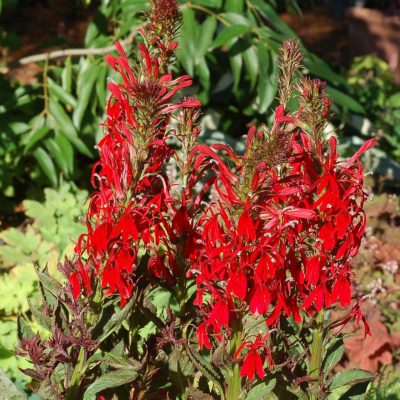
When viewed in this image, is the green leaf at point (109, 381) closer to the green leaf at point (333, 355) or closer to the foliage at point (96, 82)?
the green leaf at point (333, 355)

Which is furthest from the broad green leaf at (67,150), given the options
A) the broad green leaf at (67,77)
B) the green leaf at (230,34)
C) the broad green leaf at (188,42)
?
the green leaf at (230,34)

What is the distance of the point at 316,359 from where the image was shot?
1.70 m

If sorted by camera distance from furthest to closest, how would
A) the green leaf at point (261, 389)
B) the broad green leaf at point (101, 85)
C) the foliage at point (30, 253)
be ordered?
the broad green leaf at point (101, 85) < the foliage at point (30, 253) < the green leaf at point (261, 389)

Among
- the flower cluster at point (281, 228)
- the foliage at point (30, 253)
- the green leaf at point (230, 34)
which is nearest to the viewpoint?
the flower cluster at point (281, 228)

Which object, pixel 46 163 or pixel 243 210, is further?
pixel 46 163

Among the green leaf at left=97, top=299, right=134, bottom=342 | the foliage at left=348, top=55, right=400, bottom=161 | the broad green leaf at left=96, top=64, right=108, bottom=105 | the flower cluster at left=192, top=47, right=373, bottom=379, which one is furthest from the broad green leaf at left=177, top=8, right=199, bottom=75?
the foliage at left=348, top=55, right=400, bottom=161

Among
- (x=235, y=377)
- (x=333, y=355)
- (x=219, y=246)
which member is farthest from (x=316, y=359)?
(x=219, y=246)

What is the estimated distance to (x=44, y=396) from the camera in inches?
65.2

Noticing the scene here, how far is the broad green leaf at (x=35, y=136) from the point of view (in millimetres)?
3586

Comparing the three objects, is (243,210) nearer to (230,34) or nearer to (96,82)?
(230,34)

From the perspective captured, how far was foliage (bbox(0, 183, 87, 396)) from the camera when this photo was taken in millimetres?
2891

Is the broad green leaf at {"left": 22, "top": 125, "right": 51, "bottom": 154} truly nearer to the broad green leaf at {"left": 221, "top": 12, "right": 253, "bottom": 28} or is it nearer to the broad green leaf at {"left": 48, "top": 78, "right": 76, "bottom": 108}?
the broad green leaf at {"left": 48, "top": 78, "right": 76, "bottom": 108}

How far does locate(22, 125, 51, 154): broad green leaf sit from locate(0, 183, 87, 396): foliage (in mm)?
229

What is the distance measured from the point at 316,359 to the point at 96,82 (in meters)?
2.28
